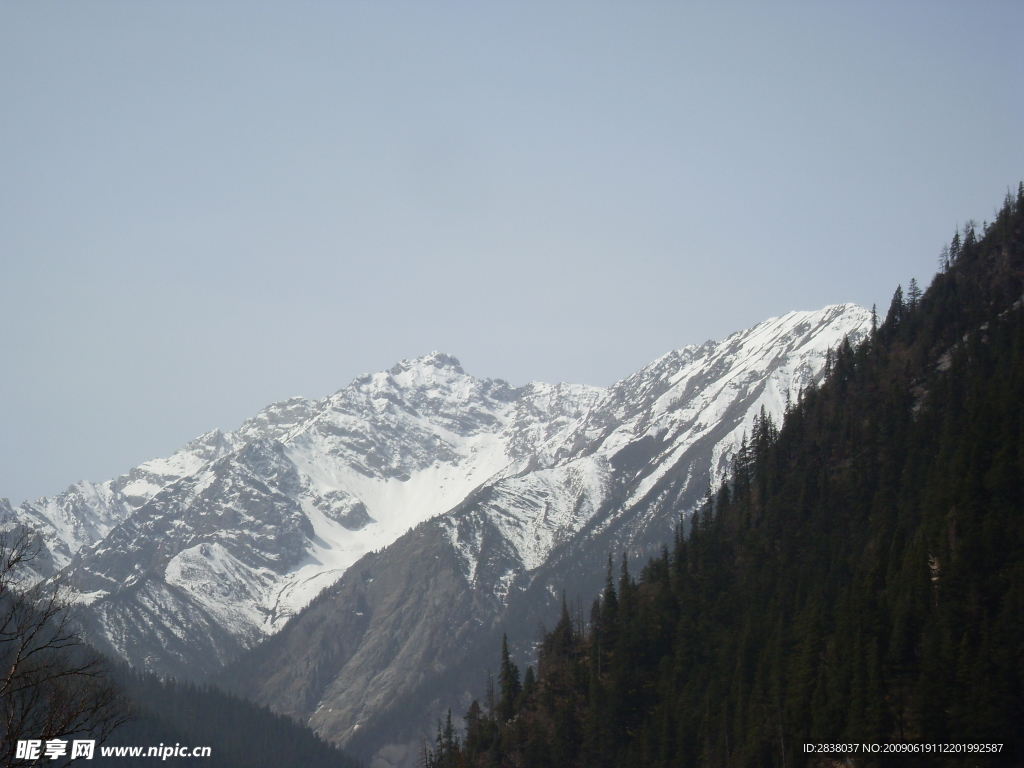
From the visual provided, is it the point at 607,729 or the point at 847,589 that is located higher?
the point at 847,589

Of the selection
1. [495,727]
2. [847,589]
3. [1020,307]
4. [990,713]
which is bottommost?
[495,727]

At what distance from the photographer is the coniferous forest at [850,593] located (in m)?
96.1

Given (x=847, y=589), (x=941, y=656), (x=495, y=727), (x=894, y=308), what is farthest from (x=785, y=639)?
(x=894, y=308)

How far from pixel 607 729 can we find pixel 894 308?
95.1m

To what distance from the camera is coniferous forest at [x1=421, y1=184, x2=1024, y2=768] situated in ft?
315

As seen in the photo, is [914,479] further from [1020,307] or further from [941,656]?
[941,656]

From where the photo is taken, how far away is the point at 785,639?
400ft

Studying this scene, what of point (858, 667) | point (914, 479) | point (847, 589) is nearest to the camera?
point (858, 667)

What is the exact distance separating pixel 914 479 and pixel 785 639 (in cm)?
3308

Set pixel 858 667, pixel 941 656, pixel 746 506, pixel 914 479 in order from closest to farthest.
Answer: pixel 941 656 < pixel 858 667 < pixel 914 479 < pixel 746 506

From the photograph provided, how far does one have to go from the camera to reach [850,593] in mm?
118688

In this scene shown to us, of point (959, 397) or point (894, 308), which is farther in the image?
point (894, 308)

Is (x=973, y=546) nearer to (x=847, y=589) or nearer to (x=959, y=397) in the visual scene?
(x=847, y=589)

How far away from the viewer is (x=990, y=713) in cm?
8588
